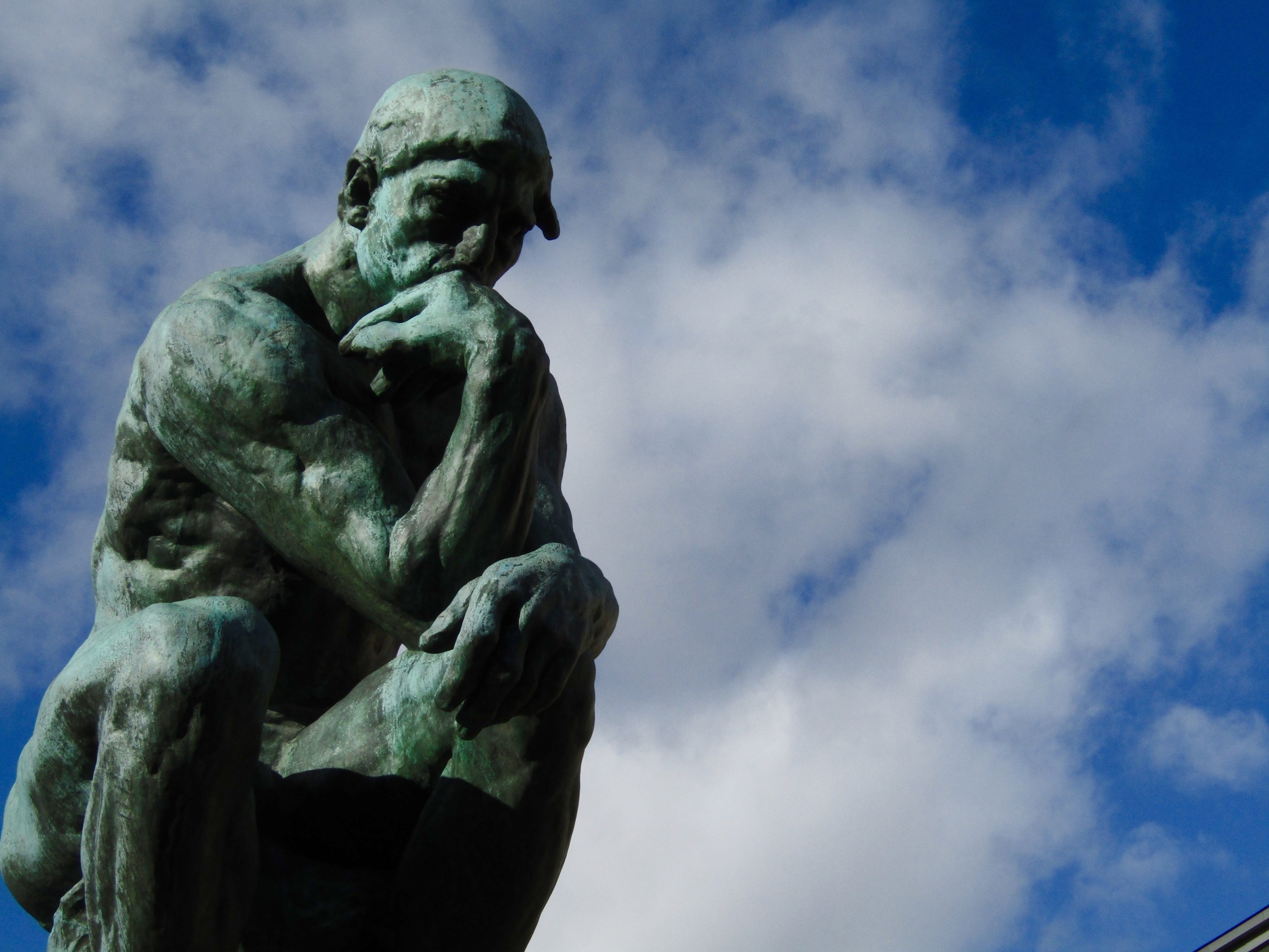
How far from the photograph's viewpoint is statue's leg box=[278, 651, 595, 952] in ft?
13.4

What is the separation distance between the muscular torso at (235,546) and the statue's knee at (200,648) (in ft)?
2.40

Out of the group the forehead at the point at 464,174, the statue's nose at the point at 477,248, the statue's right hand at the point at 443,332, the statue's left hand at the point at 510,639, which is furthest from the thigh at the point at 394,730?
the forehead at the point at 464,174

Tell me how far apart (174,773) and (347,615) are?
4.21 ft

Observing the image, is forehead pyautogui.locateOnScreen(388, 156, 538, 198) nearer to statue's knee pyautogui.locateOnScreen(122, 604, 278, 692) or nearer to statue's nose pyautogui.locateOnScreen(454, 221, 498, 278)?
statue's nose pyautogui.locateOnScreen(454, 221, 498, 278)

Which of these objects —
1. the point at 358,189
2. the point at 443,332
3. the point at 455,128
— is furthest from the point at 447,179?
the point at 443,332

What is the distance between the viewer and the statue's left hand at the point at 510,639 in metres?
3.74

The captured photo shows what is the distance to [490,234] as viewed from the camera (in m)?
4.69

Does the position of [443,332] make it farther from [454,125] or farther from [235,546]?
[235,546]

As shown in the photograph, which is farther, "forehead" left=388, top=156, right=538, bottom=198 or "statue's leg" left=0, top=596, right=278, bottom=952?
"forehead" left=388, top=156, right=538, bottom=198

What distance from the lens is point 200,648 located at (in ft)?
11.9

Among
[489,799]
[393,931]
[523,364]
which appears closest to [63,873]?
[393,931]

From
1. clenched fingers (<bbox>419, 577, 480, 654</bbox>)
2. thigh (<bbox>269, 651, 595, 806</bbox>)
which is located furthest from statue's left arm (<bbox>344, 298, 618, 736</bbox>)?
thigh (<bbox>269, 651, 595, 806</bbox>)

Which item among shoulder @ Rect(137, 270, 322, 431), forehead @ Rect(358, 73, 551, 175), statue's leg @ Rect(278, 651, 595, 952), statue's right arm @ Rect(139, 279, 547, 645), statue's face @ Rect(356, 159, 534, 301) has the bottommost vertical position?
statue's leg @ Rect(278, 651, 595, 952)

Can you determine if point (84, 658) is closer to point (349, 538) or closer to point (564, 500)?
point (349, 538)
